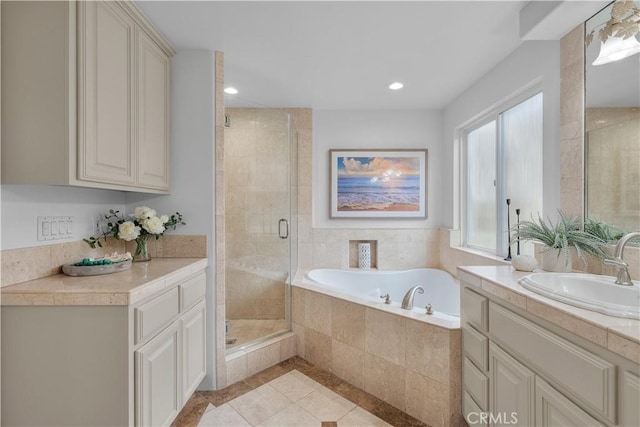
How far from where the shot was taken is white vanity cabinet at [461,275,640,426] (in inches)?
32.1

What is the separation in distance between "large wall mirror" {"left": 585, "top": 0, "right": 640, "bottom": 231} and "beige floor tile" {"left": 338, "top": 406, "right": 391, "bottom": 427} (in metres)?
1.64

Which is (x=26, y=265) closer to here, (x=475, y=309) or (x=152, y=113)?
(x=152, y=113)

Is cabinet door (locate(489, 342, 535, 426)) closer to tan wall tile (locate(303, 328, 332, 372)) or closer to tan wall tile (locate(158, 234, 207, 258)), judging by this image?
tan wall tile (locate(303, 328, 332, 372))

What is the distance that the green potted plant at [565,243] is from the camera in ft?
4.50

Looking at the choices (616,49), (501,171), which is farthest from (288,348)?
(616,49)

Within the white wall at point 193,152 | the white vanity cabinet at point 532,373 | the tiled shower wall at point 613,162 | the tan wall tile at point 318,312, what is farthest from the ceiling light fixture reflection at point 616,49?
the white wall at point 193,152

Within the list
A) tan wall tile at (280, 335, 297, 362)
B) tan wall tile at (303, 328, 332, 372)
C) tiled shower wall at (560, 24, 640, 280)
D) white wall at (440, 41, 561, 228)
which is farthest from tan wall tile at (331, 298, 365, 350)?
white wall at (440, 41, 561, 228)

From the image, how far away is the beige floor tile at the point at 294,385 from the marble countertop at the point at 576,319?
4.49 feet

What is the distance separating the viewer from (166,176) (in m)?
1.92

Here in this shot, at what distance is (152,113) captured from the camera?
1.77 meters

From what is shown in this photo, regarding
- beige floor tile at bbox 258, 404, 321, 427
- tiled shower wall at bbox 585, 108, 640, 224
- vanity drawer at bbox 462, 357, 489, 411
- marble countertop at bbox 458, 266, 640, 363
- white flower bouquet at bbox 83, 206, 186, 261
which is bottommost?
beige floor tile at bbox 258, 404, 321, 427

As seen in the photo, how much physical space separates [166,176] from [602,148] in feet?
8.27

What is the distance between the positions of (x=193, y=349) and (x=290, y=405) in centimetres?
72

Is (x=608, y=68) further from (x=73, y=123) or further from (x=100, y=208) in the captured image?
(x=100, y=208)
